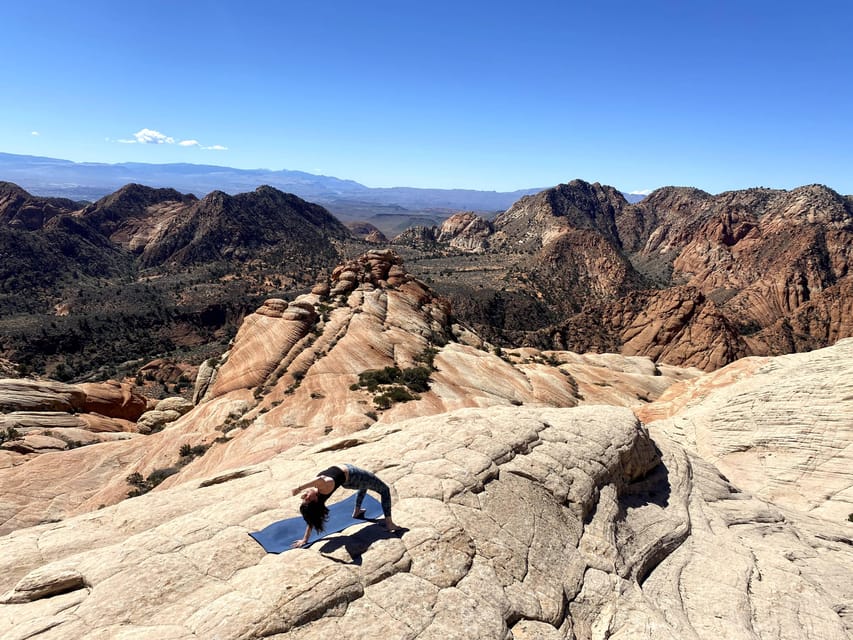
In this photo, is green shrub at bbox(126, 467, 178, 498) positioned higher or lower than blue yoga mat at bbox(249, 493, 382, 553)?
lower

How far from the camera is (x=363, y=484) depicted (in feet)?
30.0

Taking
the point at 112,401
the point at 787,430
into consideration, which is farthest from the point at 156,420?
the point at 787,430

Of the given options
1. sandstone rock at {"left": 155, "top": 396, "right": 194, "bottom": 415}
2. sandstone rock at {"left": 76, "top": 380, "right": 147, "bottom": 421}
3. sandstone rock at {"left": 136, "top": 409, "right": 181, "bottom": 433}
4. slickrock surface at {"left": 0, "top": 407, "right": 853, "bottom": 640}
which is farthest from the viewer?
sandstone rock at {"left": 76, "top": 380, "right": 147, "bottom": 421}

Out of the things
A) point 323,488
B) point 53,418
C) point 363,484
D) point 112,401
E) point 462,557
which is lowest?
point 112,401

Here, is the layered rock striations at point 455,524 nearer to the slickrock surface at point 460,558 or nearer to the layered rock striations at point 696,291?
the slickrock surface at point 460,558

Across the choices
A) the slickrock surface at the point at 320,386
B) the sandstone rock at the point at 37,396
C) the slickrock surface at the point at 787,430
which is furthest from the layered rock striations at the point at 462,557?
the sandstone rock at the point at 37,396

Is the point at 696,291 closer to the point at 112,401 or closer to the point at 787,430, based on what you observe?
the point at 787,430

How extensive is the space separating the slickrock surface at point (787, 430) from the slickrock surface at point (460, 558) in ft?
23.6

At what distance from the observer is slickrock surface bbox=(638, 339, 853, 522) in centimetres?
2520

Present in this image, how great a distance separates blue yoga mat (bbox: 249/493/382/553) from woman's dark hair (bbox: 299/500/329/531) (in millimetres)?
314

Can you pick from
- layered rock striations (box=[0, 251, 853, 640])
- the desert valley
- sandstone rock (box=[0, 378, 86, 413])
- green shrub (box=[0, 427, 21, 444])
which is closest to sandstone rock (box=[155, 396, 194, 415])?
the desert valley

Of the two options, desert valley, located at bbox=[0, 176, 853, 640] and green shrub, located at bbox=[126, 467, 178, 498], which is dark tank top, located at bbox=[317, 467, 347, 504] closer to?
desert valley, located at bbox=[0, 176, 853, 640]

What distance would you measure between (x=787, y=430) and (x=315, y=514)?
32098 mm

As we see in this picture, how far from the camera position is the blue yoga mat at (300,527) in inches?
352
